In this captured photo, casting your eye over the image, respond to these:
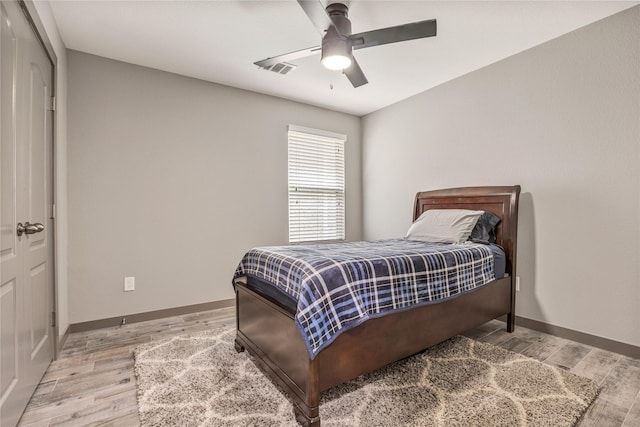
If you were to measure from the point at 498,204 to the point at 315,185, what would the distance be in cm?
219

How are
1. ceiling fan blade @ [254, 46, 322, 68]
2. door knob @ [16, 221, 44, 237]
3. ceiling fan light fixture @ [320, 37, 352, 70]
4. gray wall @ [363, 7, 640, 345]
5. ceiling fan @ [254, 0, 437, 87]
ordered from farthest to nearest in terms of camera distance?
gray wall @ [363, 7, 640, 345] → ceiling fan blade @ [254, 46, 322, 68] → ceiling fan light fixture @ [320, 37, 352, 70] → ceiling fan @ [254, 0, 437, 87] → door knob @ [16, 221, 44, 237]

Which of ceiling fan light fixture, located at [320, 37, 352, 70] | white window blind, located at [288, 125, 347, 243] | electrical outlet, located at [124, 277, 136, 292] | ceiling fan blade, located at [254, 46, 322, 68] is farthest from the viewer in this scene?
white window blind, located at [288, 125, 347, 243]

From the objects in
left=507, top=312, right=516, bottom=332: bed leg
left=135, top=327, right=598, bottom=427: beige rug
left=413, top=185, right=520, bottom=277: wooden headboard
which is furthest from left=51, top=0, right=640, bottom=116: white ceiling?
left=135, top=327, right=598, bottom=427: beige rug

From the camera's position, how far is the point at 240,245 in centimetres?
363

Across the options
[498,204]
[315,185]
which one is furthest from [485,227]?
[315,185]

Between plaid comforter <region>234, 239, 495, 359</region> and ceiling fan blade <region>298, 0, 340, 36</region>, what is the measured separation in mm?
1343

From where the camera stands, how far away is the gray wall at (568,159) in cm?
229

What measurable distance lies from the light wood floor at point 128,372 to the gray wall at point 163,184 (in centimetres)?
42

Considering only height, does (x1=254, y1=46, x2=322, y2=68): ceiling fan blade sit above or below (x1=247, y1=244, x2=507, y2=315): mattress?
above

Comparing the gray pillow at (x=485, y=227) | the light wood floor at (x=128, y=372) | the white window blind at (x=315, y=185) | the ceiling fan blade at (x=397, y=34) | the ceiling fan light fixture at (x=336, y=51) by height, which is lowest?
the light wood floor at (x=128, y=372)

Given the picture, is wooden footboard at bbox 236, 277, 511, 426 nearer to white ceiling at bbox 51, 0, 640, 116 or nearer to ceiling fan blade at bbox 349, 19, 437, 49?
ceiling fan blade at bbox 349, 19, 437, 49

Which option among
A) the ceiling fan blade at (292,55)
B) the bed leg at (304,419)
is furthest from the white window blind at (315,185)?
the bed leg at (304,419)

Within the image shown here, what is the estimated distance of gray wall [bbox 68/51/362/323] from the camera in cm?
283

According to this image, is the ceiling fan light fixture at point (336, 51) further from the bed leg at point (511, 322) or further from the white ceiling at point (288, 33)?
the bed leg at point (511, 322)
